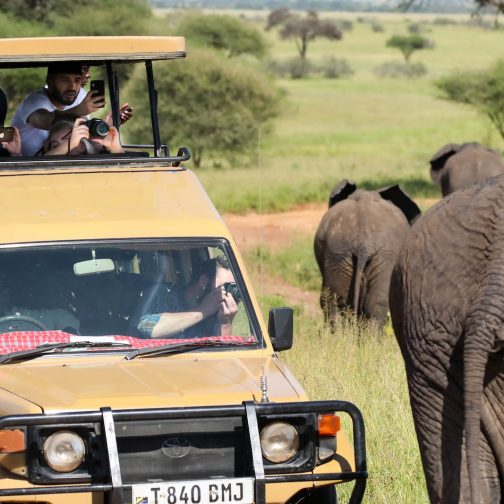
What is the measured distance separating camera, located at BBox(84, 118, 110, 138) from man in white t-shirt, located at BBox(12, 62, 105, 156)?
0.37 m

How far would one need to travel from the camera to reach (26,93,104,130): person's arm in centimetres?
717

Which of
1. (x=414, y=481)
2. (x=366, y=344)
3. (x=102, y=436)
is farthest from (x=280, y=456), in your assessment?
(x=366, y=344)

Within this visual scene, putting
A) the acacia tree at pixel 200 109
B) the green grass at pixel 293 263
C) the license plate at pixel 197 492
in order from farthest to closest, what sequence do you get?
1. the acacia tree at pixel 200 109
2. the green grass at pixel 293 263
3. the license plate at pixel 197 492

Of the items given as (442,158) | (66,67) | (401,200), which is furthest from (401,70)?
(66,67)

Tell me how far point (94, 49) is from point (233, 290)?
5.42 ft

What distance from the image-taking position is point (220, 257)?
18.5 feet

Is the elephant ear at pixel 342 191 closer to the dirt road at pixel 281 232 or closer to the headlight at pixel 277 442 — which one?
the dirt road at pixel 281 232

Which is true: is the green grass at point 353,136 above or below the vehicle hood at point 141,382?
below

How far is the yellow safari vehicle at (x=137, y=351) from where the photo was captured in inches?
178

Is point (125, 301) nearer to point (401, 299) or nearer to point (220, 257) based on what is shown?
point (220, 257)

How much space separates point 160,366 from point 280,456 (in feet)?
2.18

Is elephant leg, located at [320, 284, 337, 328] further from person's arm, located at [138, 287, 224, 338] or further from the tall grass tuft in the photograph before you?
person's arm, located at [138, 287, 224, 338]

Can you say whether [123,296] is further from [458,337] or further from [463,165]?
[463,165]

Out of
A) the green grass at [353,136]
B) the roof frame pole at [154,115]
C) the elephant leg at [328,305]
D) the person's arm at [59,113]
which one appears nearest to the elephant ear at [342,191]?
the green grass at [353,136]
